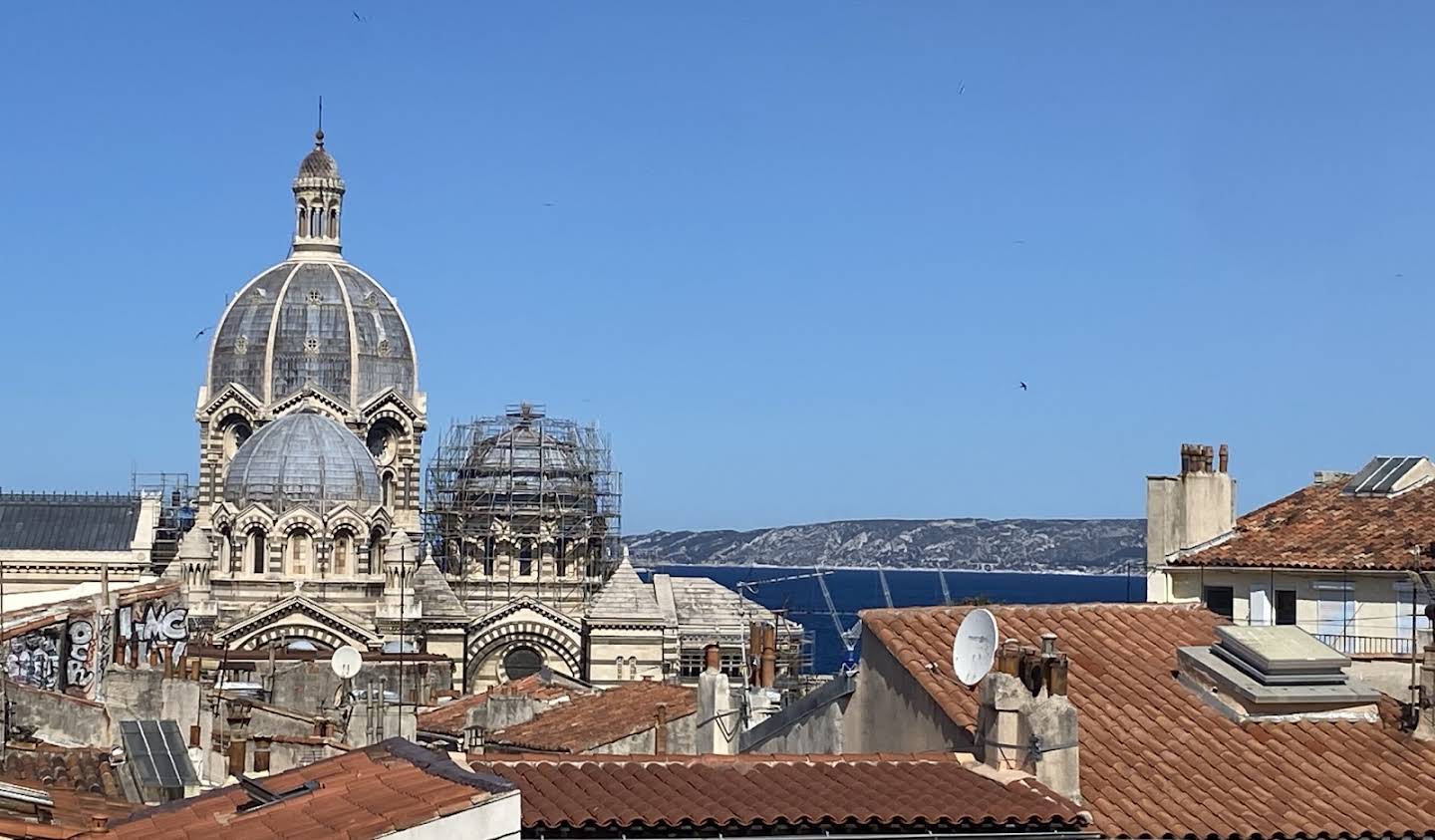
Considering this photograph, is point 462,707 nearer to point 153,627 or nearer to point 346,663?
point 346,663

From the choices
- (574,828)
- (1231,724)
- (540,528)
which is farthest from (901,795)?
(540,528)

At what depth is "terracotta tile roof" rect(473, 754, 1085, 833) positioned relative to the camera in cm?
1739

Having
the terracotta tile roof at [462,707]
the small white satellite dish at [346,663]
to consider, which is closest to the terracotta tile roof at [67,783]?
the small white satellite dish at [346,663]

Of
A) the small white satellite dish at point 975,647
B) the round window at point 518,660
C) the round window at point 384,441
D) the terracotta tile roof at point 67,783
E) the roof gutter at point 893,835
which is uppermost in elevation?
the round window at point 384,441

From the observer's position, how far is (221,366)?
398 ft

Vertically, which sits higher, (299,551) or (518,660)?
(299,551)

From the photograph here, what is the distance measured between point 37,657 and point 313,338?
65902 millimetres

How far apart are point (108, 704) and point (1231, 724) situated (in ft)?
72.3

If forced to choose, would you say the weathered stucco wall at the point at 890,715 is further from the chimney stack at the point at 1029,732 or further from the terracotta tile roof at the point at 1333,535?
the terracotta tile roof at the point at 1333,535

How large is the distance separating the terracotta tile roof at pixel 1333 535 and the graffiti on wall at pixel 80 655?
1181 inches

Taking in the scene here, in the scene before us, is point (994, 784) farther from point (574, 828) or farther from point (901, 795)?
point (574, 828)

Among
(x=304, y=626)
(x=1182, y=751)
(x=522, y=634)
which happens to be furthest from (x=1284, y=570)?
(x=522, y=634)

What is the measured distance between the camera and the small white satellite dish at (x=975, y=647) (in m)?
20.0

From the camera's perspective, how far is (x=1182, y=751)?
20.9 m
